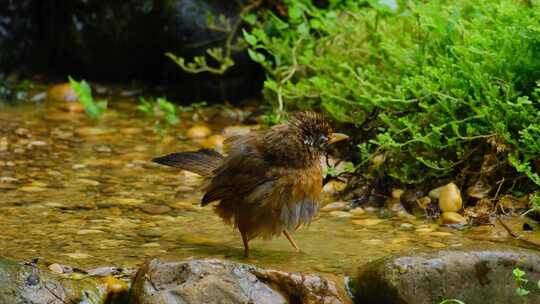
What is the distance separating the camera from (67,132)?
7430mm

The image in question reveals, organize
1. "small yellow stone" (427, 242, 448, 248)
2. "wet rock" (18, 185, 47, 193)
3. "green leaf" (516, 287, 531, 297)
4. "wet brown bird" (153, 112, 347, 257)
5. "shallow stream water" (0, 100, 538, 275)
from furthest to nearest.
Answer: "wet rock" (18, 185, 47, 193), "small yellow stone" (427, 242, 448, 248), "shallow stream water" (0, 100, 538, 275), "wet brown bird" (153, 112, 347, 257), "green leaf" (516, 287, 531, 297)

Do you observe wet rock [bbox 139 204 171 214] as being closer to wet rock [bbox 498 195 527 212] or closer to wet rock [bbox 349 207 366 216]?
wet rock [bbox 349 207 366 216]

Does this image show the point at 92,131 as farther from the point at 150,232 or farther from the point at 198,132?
the point at 150,232

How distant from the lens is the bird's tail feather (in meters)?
4.90

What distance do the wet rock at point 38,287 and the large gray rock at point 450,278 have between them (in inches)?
47.1

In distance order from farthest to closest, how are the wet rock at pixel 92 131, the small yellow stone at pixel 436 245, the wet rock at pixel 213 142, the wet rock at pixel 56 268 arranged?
the wet rock at pixel 92 131
the wet rock at pixel 213 142
the small yellow stone at pixel 436 245
the wet rock at pixel 56 268

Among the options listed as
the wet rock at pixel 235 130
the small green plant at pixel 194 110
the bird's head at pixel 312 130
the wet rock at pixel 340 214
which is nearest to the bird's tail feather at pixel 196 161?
the bird's head at pixel 312 130

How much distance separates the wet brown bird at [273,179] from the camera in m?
4.43

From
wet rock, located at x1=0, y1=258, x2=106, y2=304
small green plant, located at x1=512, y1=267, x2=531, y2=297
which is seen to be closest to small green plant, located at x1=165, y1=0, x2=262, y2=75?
wet rock, located at x1=0, y1=258, x2=106, y2=304

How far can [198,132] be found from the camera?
7.47 meters

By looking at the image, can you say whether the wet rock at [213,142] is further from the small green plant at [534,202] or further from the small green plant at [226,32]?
the small green plant at [534,202]

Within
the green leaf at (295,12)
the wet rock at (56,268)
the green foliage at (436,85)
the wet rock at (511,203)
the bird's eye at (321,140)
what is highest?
the green leaf at (295,12)

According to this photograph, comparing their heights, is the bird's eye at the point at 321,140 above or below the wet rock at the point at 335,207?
above

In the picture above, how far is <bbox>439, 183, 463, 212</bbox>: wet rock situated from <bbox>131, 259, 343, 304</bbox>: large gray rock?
1365mm
